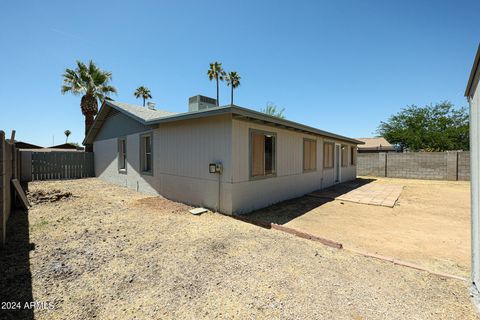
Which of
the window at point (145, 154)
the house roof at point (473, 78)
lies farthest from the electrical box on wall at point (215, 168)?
the house roof at point (473, 78)

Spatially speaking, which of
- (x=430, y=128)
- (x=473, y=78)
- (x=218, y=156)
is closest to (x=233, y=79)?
(x=218, y=156)

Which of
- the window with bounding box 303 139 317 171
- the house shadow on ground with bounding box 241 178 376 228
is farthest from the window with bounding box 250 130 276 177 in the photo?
the window with bounding box 303 139 317 171

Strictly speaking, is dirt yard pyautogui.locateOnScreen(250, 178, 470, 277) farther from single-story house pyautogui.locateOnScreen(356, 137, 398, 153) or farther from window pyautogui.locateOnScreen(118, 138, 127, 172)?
single-story house pyautogui.locateOnScreen(356, 137, 398, 153)

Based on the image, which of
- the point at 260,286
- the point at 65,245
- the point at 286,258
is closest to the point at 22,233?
the point at 65,245

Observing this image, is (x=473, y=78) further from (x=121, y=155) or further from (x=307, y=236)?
(x=121, y=155)

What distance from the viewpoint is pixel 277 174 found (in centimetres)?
696

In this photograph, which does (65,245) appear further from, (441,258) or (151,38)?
(151,38)

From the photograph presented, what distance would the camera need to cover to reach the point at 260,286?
247 centimetres

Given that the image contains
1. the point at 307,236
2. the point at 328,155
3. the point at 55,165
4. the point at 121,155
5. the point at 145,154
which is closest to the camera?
the point at 307,236

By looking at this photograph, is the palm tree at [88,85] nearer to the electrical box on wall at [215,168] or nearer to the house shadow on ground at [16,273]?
the house shadow on ground at [16,273]

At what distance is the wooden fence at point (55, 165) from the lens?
37.5 feet

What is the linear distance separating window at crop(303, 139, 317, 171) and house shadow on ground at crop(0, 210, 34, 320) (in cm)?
806

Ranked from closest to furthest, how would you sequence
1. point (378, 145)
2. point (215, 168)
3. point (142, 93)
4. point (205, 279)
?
point (205, 279) → point (215, 168) → point (378, 145) → point (142, 93)

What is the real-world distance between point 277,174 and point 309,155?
286 cm
